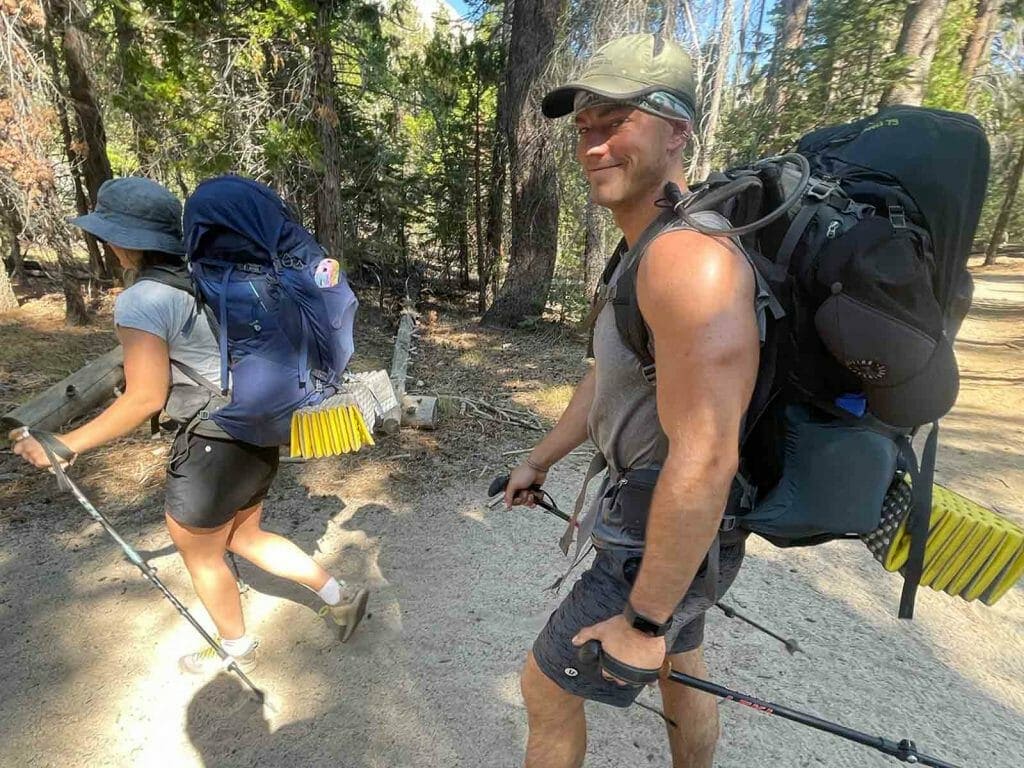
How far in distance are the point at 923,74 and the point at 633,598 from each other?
7.93 m

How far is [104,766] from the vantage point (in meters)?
2.43

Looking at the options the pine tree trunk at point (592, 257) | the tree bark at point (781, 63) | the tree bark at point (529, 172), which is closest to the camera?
the tree bark at point (781, 63)

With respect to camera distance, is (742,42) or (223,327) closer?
(223,327)

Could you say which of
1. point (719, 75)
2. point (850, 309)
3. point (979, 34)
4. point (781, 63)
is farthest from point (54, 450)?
point (979, 34)

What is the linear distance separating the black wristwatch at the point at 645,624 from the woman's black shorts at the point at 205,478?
185 centimetres

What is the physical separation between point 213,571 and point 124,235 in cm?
148

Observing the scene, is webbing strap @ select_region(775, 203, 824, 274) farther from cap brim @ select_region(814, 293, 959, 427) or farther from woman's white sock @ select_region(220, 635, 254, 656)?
woman's white sock @ select_region(220, 635, 254, 656)

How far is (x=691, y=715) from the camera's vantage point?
81.7 inches

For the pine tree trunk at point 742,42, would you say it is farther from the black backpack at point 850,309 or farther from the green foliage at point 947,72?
the black backpack at point 850,309

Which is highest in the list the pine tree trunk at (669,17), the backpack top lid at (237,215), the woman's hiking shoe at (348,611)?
the pine tree trunk at (669,17)

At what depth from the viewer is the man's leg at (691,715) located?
2051 mm

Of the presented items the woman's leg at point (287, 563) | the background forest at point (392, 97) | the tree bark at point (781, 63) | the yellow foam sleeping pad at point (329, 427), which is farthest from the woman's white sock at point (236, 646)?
the tree bark at point (781, 63)

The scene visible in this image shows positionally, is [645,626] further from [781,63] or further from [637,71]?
[781,63]

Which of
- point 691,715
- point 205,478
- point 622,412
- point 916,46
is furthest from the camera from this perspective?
point 916,46
